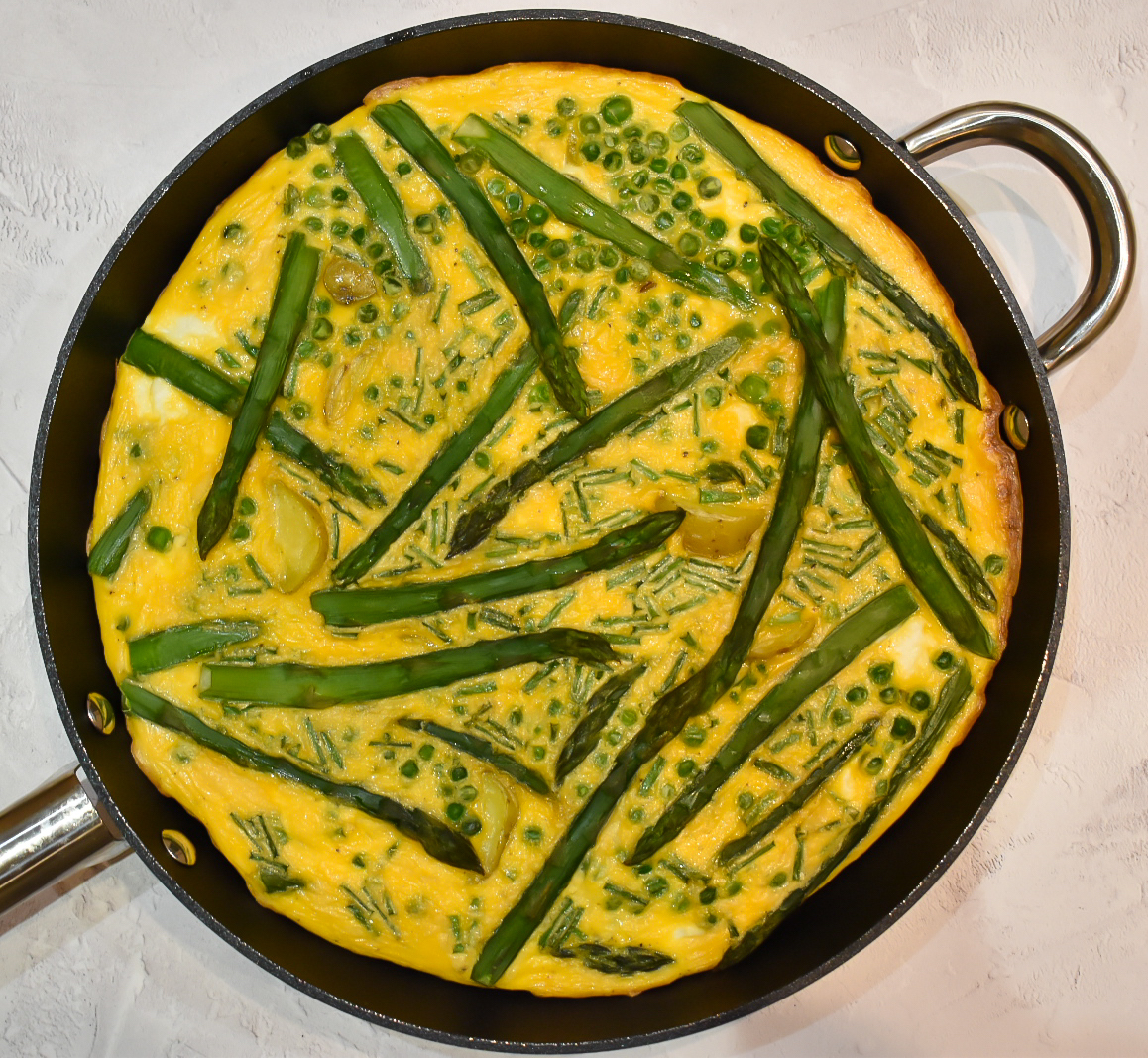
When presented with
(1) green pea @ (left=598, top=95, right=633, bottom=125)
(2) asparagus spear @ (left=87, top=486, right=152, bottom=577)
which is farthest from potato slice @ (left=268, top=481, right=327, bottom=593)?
(1) green pea @ (left=598, top=95, right=633, bottom=125)

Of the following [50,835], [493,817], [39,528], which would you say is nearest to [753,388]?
[493,817]

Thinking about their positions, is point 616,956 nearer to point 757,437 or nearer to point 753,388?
point 757,437

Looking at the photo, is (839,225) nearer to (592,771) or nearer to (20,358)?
(592,771)

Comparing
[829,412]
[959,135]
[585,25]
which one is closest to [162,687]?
[829,412]

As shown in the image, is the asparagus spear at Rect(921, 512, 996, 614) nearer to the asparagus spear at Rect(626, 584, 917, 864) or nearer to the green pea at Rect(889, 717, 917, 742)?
the asparagus spear at Rect(626, 584, 917, 864)

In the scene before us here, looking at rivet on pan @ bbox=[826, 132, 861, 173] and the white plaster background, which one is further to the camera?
the white plaster background
